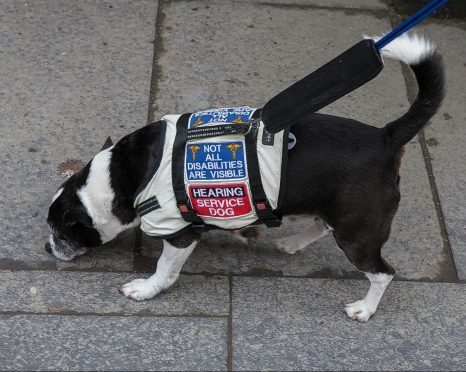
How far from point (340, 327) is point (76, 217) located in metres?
1.55

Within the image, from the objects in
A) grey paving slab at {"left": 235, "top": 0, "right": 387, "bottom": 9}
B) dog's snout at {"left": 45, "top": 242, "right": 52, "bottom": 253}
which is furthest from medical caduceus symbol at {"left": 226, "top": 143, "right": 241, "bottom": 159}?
grey paving slab at {"left": 235, "top": 0, "right": 387, "bottom": 9}

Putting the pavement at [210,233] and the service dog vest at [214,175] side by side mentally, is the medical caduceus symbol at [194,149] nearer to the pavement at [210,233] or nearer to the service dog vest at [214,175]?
the service dog vest at [214,175]

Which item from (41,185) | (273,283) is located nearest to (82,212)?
(41,185)

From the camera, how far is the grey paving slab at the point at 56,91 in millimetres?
4477

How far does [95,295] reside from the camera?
400 centimetres

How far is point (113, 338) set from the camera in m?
3.75

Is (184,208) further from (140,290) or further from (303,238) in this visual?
(303,238)

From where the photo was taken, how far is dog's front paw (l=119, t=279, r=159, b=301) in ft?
13.1

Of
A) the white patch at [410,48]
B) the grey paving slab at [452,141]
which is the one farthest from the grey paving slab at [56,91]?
the white patch at [410,48]

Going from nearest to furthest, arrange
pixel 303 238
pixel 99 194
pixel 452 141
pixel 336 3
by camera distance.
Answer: pixel 99 194, pixel 303 238, pixel 452 141, pixel 336 3

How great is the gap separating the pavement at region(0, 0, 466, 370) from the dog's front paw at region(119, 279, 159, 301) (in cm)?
4

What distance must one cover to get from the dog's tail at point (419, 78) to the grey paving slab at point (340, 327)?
1060 millimetres

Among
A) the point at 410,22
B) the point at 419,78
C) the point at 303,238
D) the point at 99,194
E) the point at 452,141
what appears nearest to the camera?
the point at 410,22

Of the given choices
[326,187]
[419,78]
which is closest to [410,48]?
[419,78]
